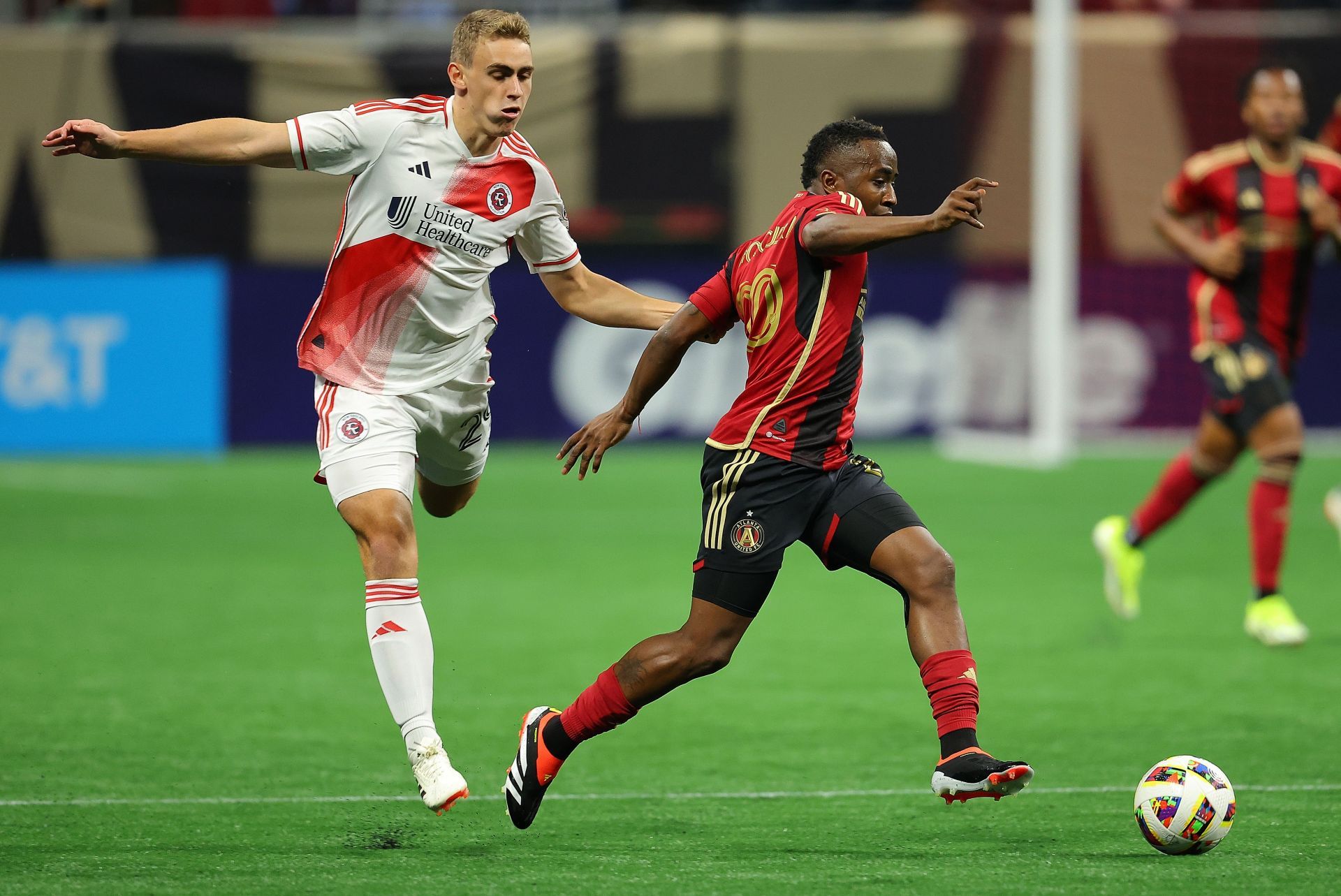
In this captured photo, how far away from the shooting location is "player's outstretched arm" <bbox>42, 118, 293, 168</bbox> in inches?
198

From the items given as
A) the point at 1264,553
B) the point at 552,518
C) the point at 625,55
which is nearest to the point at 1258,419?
the point at 1264,553

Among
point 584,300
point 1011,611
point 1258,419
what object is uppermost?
point 584,300

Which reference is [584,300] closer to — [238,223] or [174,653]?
[174,653]

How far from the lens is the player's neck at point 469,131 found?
217 inches

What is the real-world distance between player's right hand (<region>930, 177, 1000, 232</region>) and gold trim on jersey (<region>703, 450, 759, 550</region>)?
0.86 m

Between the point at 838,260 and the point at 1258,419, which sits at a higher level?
the point at 838,260

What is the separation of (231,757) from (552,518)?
6.75 m

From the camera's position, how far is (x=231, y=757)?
616 cm

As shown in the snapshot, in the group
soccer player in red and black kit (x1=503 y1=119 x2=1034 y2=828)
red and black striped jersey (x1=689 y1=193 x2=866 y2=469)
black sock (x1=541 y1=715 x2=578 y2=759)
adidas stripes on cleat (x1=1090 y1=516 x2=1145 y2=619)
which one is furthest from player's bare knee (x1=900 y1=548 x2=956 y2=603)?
adidas stripes on cleat (x1=1090 y1=516 x2=1145 y2=619)

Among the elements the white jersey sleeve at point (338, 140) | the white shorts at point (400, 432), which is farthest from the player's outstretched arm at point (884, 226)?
the white jersey sleeve at point (338, 140)

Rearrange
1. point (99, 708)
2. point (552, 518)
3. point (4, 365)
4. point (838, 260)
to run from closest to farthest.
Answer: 1. point (838, 260)
2. point (99, 708)
3. point (552, 518)
4. point (4, 365)

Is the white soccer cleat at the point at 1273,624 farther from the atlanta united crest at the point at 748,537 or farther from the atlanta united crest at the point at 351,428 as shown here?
the atlanta united crest at the point at 351,428

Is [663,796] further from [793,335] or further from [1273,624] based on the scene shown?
[1273,624]

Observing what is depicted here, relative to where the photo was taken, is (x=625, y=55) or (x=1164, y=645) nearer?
(x=1164, y=645)
